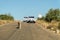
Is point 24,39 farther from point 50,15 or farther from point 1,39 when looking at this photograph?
point 50,15

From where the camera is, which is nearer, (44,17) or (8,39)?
(8,39)

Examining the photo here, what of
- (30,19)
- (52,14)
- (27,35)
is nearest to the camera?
(27,35)

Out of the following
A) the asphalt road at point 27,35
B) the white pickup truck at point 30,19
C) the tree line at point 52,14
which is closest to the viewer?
the asphalt road at point 27,35

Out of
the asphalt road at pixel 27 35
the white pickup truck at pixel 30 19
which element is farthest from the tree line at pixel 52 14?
the asphalt road at pixel 27 35

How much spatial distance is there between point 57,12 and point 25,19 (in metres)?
17.8

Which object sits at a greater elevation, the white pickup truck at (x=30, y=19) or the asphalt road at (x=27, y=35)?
the white pickup truck at (x=30, y=19)

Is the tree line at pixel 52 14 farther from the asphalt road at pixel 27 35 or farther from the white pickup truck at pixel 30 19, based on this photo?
the asphalt road at pixel 27 35

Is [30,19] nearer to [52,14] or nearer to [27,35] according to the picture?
[52,14]

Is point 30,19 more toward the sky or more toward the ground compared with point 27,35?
more toward the sky

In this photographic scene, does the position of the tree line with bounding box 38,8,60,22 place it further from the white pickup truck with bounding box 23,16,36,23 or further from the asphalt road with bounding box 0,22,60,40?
the asphalt road with bounding box 0,22,60,40

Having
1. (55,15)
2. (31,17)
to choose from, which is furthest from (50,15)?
(31,17)

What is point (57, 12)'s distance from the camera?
3265 inches

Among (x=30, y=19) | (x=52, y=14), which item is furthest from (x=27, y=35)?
(x=52, y=14)

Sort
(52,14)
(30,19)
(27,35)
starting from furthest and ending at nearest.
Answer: (52,14), (30,19), (27,35)
